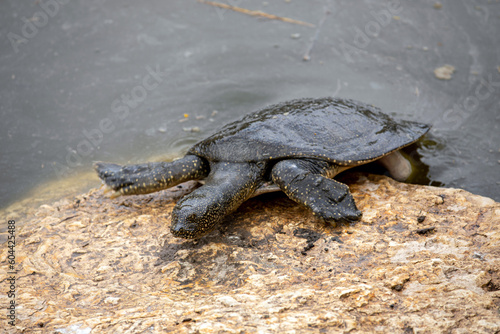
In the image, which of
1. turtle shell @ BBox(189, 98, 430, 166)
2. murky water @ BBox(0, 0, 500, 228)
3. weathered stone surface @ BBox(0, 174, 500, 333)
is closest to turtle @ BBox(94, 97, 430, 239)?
turtle shell @ BBox(189, 98, 430, 166)

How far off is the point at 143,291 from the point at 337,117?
7.11 ft

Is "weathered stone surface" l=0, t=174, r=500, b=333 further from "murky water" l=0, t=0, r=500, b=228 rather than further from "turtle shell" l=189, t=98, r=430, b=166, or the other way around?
"murky water" l=0, t=0, r=500, b=228

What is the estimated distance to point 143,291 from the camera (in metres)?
2.75

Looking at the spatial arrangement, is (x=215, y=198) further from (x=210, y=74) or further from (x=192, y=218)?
(x=210, y=74)

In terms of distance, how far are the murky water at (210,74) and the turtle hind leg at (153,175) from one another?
97 cm

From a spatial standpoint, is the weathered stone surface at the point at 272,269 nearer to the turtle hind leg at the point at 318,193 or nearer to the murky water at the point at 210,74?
the turtle hind leg at the point at 318,193

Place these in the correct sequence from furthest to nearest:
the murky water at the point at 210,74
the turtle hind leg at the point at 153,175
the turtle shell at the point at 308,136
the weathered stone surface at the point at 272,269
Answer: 1. the murky water at the point at 210,74
2. the turtle hind leg at the point at 153,175
3. the turtle shell at the point at 308,136
4. the weathered stone surface at the point at 272,269

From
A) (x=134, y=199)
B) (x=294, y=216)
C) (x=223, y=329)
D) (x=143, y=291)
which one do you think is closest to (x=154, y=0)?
(x=134, y=199)

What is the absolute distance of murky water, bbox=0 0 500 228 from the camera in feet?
15.8

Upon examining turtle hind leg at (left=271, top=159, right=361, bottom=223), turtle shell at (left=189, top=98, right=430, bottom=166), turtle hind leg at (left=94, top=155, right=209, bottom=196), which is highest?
turtle shell at (left=189, top=98, right=430, bottom=166)

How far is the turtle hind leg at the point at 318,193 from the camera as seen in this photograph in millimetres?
3164

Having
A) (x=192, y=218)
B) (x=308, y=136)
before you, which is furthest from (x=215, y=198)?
(x=308, y=136)

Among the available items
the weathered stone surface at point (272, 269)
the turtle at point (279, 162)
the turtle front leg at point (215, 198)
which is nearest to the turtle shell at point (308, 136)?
the turtle at point (279, 162)

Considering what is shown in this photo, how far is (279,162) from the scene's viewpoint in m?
3.43
